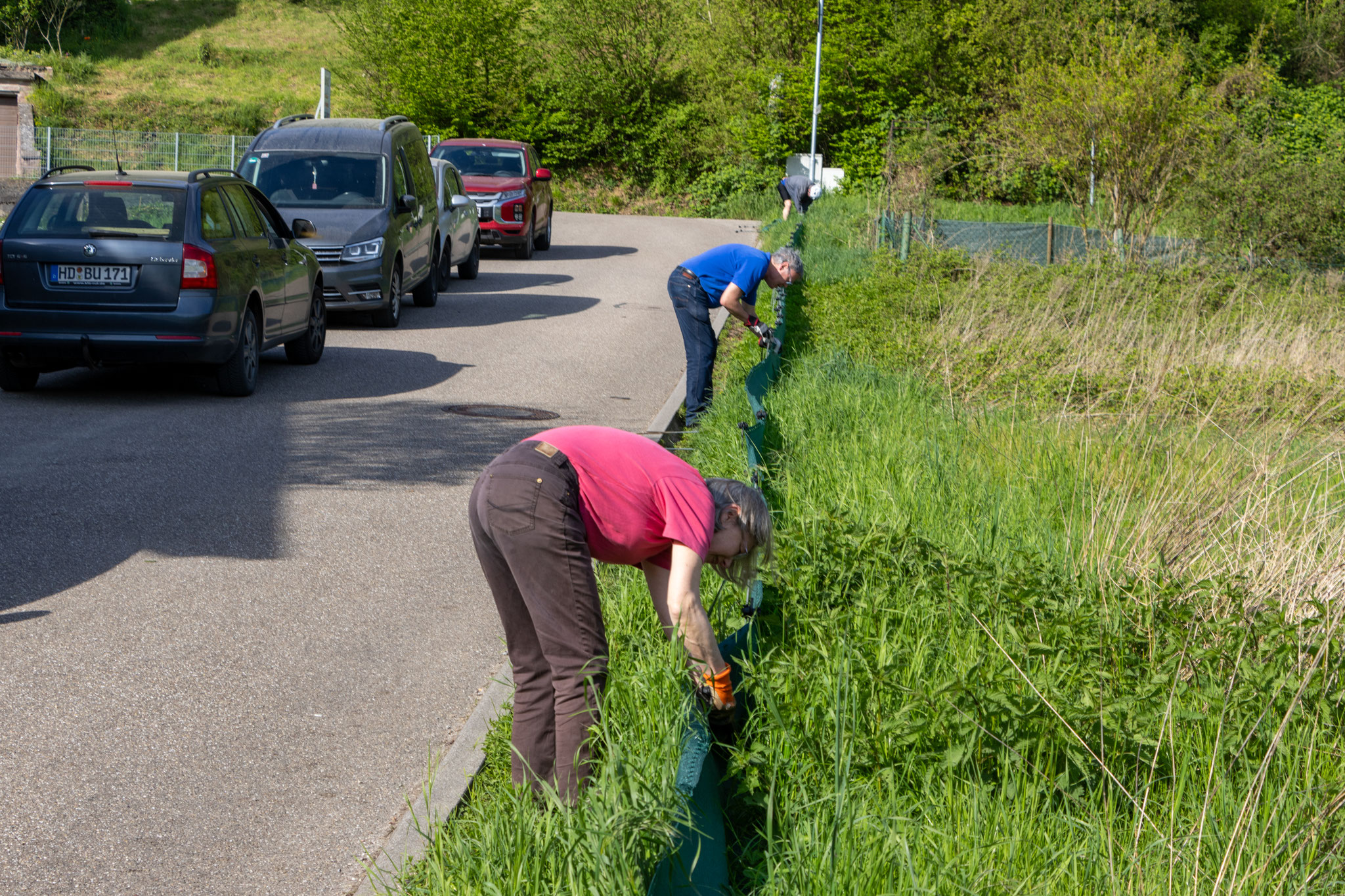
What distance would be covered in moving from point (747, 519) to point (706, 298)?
636cm

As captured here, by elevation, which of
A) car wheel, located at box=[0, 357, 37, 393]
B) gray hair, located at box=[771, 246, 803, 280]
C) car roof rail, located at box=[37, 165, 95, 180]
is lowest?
car wheel, located at box=[0, 357, 37, 393]

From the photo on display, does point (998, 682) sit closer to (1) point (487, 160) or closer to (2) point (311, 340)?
(2) point (311, 340)

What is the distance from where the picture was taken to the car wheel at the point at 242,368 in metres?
11.3

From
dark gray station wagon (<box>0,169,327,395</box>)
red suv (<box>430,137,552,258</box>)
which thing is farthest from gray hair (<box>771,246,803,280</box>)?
red suv (<box>430,137,552,258</box>)

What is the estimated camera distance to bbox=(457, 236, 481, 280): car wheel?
21.8 meters

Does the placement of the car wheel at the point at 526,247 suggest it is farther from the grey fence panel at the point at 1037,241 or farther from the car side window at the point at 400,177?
the car side window at the point at 400,177

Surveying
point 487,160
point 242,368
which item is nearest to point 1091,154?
point 487,160

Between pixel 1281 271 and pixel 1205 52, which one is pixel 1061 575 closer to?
pixel 1281 271

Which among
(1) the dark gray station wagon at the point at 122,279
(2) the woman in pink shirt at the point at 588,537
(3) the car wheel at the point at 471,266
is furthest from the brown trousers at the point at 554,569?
(3) the car wheel at the point at 471,266

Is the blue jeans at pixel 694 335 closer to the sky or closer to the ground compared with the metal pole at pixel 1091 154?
closer to the ground

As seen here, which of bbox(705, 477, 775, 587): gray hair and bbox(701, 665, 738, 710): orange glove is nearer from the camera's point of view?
bbox(705, 477, 775, 587): gray hair

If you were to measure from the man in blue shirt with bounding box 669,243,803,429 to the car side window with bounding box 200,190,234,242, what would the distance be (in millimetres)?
3997

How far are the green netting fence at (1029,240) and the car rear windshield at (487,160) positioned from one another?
7.11 m

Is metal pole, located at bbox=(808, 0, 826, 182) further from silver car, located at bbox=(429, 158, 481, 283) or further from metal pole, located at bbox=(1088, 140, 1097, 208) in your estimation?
silver car, located at bbox=(429, 158, 481, 283)
